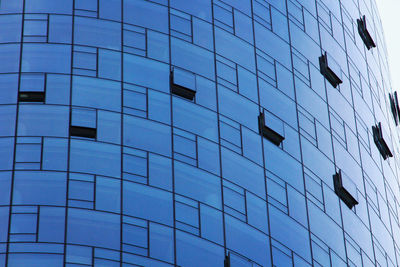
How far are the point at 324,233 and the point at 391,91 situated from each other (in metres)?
23.3

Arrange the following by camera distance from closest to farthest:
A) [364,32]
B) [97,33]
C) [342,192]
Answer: [97,33] < [342,192] < [364,32]

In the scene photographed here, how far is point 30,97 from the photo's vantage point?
4809cm

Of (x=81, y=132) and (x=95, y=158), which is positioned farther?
(x=81, y=132)

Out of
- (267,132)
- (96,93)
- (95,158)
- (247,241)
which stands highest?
(267,132)

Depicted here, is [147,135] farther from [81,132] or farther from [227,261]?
[227,261]

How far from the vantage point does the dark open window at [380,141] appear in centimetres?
6694

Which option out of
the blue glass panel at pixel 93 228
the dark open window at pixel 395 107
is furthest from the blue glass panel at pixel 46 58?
the dark open window at pixel 395 107

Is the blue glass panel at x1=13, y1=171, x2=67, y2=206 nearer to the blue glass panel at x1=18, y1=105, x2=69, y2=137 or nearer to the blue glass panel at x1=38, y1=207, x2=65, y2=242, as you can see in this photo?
the blue glass panel at x1=38, y1=207, x2=65, y2=242

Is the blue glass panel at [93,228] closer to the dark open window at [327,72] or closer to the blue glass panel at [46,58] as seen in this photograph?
the blue glass panel at [46,58]

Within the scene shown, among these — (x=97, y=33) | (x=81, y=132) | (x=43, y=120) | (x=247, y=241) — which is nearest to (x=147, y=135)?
(x=81, y=132)

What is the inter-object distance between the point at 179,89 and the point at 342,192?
1214 cm

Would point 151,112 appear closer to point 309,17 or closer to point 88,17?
point 88,17

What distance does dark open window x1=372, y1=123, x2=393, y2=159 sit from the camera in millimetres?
66938

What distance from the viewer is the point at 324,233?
2169 inches
